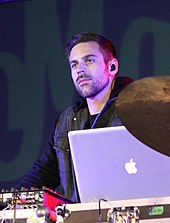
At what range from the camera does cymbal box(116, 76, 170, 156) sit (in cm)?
175

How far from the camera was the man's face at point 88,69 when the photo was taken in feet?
10.8

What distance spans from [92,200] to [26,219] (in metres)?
0.28

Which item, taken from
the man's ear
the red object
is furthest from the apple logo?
the man's ear

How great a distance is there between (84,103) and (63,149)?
1.08 ft

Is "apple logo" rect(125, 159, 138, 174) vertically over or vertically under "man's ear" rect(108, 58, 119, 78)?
under

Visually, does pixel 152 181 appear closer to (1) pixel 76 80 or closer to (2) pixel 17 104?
(1) pixel 76 80

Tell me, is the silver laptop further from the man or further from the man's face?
the man's face

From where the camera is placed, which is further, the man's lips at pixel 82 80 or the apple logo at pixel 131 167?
the man's lips at pixel 82 80

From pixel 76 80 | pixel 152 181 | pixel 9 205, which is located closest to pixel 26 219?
pixel 9 205

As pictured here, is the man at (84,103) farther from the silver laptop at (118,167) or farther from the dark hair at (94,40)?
the silver laptop at (118,167)

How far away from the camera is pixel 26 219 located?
209 centimetres

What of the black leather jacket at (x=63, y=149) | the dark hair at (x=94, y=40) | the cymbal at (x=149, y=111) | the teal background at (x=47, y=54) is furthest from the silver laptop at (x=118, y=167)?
the teal background at (x=47, y=54)

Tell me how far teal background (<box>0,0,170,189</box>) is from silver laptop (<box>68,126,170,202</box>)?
1.71 meters

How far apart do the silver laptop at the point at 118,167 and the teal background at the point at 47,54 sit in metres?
1.71
